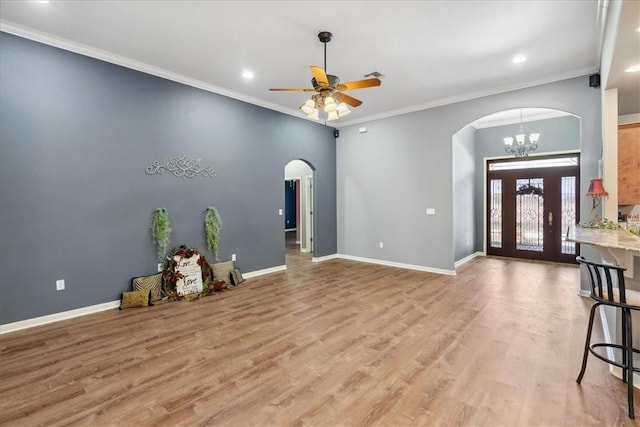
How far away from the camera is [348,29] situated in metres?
3.50

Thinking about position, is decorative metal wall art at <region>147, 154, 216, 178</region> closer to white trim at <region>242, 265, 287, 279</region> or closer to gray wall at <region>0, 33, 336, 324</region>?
gray wall at <region>0, 33, 336, 324</region>

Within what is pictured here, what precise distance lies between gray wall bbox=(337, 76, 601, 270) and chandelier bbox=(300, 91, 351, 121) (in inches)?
121

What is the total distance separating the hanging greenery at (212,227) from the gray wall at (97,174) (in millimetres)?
108

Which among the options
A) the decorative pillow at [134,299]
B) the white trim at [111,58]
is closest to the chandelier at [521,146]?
the white trim at [111,58]

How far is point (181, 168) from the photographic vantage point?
4.89 metres

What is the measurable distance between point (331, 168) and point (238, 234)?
3.09m

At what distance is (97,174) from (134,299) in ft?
5.79

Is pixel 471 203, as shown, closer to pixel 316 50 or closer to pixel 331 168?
pixel 331 168

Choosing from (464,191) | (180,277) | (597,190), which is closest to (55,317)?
(180,277)

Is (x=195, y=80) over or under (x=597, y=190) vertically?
over

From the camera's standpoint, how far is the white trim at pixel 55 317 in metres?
3.46

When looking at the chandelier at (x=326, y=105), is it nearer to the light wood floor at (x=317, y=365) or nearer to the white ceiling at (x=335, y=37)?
the white ceiling at (x=335, y=37)

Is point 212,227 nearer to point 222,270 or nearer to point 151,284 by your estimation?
point 222,270

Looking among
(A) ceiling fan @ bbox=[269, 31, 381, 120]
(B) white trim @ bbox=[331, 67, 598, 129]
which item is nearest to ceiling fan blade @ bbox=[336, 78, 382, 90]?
(A) ceiling fan @ bbox=[269, 31, 381, 120]
